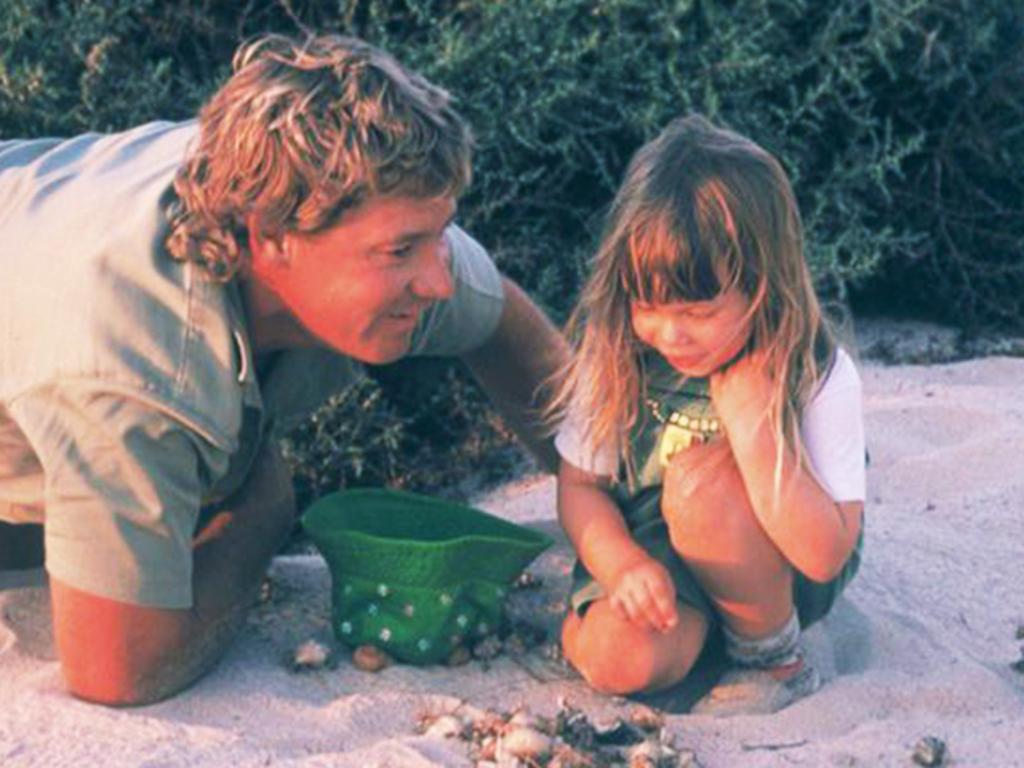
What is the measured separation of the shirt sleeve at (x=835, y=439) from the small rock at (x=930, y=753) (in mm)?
395

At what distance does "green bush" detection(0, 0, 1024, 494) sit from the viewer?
4410 millimetres

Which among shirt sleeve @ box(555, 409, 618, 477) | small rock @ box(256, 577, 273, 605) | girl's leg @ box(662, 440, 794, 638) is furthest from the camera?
small rock @ box(256, 577, 273, 605)

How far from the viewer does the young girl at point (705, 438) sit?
9.05 feet

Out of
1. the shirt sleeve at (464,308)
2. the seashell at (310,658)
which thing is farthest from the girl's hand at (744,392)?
the seashell at (310,658)

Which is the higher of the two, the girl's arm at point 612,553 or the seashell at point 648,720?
the girl's arm at point 612,553

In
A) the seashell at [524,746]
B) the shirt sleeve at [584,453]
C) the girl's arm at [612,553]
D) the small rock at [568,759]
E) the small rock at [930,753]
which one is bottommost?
the small rock at [930,753]

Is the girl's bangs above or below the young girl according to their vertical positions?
above

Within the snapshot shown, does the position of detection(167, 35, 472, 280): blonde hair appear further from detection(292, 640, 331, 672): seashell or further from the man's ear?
Result: detection(292, 640, 331, 672): seashell

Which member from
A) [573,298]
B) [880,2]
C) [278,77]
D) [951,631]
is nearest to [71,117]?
[573,298]

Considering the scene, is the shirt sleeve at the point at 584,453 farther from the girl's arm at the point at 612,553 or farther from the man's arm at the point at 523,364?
the man's arm at the point at 523,364

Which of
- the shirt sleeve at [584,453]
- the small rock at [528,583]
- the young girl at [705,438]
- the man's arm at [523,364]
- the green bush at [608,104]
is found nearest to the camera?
the young girl at [705,438]

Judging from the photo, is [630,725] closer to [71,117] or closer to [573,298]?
[573,298]

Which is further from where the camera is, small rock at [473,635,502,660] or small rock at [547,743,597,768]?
small rock at [473,635,502,660]

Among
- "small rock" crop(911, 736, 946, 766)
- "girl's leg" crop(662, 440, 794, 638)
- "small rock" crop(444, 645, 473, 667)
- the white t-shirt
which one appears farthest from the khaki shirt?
"small rock" crop(911, 736, 946, 766)
